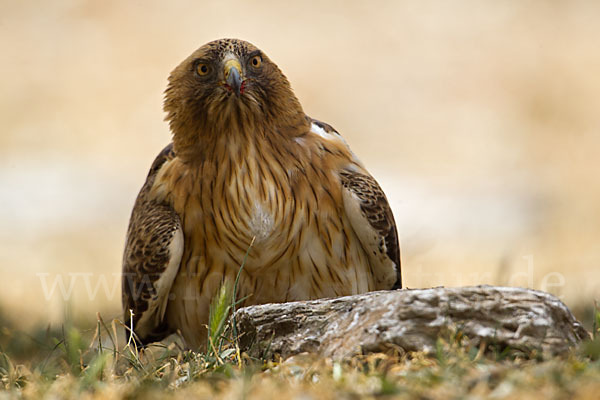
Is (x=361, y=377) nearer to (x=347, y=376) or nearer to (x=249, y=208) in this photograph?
(x=347, y=376)

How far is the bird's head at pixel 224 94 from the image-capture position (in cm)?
497

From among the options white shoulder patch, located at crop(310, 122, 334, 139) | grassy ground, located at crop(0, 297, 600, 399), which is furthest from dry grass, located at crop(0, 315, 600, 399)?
white shoulder patch, located at crop(310, 122, 334, 139)

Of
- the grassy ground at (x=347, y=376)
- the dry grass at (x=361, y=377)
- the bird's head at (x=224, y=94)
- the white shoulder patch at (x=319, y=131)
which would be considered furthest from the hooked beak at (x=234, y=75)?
the dry grass at (x=361, y=377)

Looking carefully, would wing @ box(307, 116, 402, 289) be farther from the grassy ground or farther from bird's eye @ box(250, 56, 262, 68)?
the grassy ground

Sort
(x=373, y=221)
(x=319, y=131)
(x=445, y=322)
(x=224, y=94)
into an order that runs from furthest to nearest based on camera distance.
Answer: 1. (x=319, y=131)
2. (x=373, y=221)
3. (x=224, y=94)
4. (x=445, y=322)

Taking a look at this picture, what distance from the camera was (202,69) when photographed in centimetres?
504

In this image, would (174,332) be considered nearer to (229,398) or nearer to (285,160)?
(285,160)

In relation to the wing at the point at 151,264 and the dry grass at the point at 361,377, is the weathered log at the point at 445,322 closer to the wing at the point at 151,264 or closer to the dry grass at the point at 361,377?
the dry grass at the point at 361,377

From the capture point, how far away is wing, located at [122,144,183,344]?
16.7 ft

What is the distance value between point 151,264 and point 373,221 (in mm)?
1478

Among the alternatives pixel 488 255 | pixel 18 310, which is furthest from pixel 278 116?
pixel 488 255

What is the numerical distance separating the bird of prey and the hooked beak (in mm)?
86

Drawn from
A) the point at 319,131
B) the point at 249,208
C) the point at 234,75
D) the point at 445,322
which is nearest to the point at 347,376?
the point at 445,322

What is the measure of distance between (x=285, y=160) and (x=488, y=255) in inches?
252
